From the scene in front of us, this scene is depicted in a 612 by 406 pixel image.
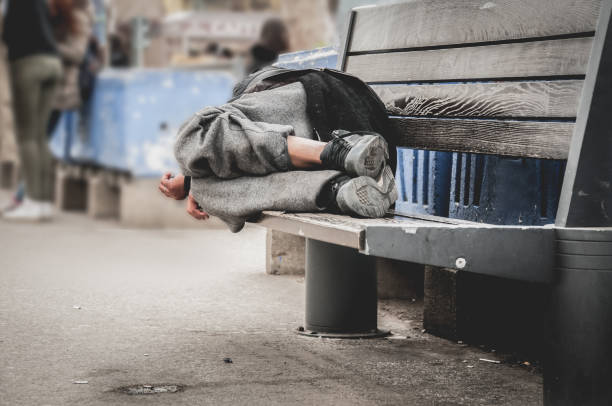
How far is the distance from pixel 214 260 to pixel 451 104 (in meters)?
2.95

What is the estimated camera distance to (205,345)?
3826mm

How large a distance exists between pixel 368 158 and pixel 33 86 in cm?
572

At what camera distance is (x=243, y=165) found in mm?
3387

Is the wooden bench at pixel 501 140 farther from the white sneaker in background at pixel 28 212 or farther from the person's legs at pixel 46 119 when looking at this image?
the white sneaker in background at pixel 28 212

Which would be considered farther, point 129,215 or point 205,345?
point 129,215

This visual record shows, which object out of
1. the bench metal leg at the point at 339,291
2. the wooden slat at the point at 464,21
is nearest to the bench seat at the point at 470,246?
the wooden slat at the point at 464,21

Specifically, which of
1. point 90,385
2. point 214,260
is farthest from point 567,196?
point 214,260

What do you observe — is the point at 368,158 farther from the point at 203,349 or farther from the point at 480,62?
the point at 203,349

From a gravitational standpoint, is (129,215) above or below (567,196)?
below

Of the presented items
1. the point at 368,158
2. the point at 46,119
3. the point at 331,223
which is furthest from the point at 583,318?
the point at 46,119

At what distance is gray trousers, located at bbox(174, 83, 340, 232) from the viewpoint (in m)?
3.32

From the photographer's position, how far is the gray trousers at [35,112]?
823cm

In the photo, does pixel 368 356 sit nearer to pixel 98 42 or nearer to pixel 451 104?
pixel 451 104

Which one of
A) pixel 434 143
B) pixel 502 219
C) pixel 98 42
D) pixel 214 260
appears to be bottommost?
pixel 214 260
